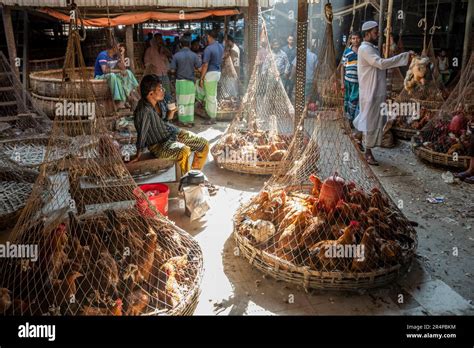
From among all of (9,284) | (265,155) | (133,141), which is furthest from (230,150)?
(9,284)

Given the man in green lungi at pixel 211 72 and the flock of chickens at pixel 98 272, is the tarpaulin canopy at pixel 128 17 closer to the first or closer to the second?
the man in green lungi at pixel 211 72

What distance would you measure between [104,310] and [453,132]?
6.35 m

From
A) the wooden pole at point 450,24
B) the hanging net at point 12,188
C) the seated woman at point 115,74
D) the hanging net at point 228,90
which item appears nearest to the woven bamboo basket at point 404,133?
the hanging net at point 228,90

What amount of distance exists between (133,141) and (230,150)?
79.0 inches

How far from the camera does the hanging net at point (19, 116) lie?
315 inches

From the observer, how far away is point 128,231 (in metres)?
3.82

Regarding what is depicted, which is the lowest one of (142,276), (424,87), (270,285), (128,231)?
(270,285)

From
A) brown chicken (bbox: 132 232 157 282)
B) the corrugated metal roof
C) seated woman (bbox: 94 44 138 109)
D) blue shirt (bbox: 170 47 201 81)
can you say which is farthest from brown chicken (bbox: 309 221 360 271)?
blue shirt (bbox: 170 47 201 81)

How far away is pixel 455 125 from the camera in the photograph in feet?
23.0

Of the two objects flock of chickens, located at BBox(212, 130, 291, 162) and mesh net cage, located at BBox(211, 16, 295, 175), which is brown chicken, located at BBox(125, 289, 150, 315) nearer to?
mesh net cage, located at BBox(211, 16, 295, 175)

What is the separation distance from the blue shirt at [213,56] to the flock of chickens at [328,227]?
619 cm

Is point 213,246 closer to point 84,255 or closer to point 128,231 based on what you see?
point 128,231

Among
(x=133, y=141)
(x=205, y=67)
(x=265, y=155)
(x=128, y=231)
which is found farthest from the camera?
(x=205, y=67)

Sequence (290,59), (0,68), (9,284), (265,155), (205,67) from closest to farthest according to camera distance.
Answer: (9,284)
(265,155)
(0,68)
(205,67)
(290,59)
